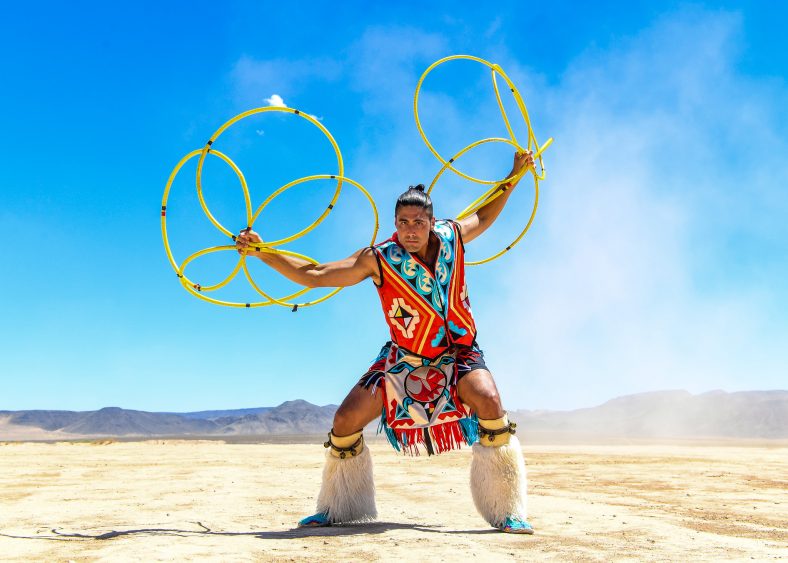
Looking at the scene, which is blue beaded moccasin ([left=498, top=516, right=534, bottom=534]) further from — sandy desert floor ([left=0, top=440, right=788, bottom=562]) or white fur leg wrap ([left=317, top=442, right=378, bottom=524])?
white fur leg wrap ([left=317, top=442, right=378, bottom=524])

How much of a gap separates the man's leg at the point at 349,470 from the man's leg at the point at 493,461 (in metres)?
0.85

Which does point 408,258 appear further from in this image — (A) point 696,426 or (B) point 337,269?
(A) point 696,426

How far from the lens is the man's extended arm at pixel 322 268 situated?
6.21 meters

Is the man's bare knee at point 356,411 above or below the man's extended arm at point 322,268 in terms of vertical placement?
below

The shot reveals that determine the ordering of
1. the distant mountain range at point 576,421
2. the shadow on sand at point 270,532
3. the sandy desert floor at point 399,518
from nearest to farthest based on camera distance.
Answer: the sandy desert floor at point 399,518
the shadow on sand at point 270,532
the distant mountain range at point 576,421

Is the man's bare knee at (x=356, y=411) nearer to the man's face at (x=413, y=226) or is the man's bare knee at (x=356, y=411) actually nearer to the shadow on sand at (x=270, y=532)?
the shadow on sand at (x=270, y=532)

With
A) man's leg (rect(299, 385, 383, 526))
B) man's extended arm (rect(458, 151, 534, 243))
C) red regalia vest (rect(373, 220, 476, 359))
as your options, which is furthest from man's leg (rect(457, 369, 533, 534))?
man's extended arm (rect(458, 151, 534, 243))

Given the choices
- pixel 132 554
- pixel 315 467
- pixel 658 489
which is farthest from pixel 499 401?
pixel 315 467

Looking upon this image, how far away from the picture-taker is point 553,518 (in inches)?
244

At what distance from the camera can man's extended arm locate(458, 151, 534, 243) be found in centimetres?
682

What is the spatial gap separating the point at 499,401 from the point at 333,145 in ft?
10.1

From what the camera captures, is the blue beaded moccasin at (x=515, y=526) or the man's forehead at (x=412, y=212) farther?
the man's forehead at (x=412, y=212)

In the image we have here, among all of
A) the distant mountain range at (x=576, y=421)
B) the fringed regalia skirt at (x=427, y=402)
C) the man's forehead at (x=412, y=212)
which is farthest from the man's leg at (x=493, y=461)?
the distant mountain range at (x=576, y=421)

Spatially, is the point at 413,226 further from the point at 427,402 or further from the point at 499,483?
the point at 499,483
